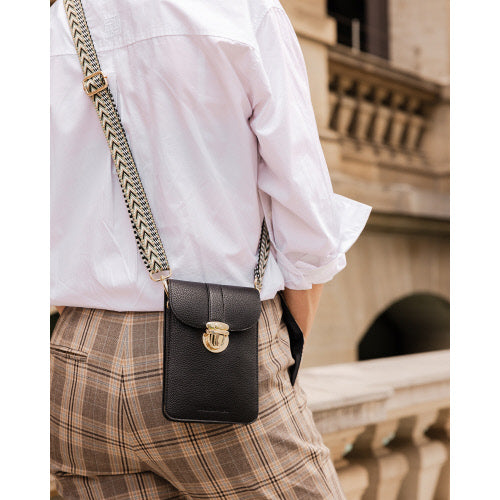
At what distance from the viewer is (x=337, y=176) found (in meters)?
5.12

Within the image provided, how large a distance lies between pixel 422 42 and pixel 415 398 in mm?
5636

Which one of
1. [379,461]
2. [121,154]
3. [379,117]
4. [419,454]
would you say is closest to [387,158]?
[379,117]

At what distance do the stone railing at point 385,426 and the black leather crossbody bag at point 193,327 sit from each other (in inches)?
34.1

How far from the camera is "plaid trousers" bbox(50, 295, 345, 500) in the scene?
1.04 m

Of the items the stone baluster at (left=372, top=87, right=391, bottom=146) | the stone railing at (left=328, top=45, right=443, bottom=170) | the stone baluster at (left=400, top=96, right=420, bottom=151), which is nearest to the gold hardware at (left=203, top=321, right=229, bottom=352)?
the stone railing at (left=328, top=45, right=443, bottom=170)

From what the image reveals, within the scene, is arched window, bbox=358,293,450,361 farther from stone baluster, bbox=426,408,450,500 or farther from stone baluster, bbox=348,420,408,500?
stone baluster, bbox=348,420,408,500

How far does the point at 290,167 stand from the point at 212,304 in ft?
0.88

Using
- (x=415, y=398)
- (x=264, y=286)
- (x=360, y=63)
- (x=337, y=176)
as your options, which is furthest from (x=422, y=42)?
(x=264, y=286)

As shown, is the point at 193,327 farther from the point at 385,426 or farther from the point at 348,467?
the point at 385,426

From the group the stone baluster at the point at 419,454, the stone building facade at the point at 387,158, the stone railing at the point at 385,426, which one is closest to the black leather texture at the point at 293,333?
the stone railing at the point at 385,426

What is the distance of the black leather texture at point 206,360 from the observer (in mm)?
1002

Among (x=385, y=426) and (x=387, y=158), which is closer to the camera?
(x=385, y=426)

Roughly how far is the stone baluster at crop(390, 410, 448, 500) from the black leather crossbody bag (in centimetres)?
148

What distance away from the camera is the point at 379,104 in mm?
6230
